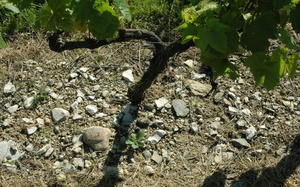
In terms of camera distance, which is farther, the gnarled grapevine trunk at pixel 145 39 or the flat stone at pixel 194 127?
the flat stone at pixel 194 127

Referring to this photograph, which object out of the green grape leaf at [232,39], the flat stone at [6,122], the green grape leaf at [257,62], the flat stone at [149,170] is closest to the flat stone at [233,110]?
the flat stone at [149,170]

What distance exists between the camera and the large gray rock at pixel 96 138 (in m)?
2.67

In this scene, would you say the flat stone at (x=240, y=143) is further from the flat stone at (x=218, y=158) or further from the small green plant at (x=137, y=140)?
the small green plant at (x=137, y=140)

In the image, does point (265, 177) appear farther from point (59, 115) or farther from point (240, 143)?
point (59, 115)

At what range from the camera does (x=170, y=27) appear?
139 inches

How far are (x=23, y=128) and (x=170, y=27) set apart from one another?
169 centimetres

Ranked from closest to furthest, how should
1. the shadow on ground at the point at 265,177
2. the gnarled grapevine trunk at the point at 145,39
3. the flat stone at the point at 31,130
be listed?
the gnarled grapevine trunk at the point at 145,39
the shadow on ground at the point at 265,177
the flat stone at the point at 31,130

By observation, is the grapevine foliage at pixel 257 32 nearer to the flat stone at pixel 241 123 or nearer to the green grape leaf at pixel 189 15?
the green grape leaf at pixel 189 15

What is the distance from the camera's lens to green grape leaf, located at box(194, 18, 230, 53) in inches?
53.9

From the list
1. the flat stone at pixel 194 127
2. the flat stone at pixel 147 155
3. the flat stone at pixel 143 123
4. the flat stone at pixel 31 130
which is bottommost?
the flat stone at pixel 31 130

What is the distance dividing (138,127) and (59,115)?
64 cm

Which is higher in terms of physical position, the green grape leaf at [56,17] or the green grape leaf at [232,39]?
the green grape leaf at [232,39]

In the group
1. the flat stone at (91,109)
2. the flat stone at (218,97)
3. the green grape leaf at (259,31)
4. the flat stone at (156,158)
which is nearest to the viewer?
the green grape leaf at (259,31)

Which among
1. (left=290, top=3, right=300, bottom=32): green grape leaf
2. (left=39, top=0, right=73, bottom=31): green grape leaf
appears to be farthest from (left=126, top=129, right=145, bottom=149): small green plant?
(left=290, top=3, right=300, bottom=32): green grape leaf
